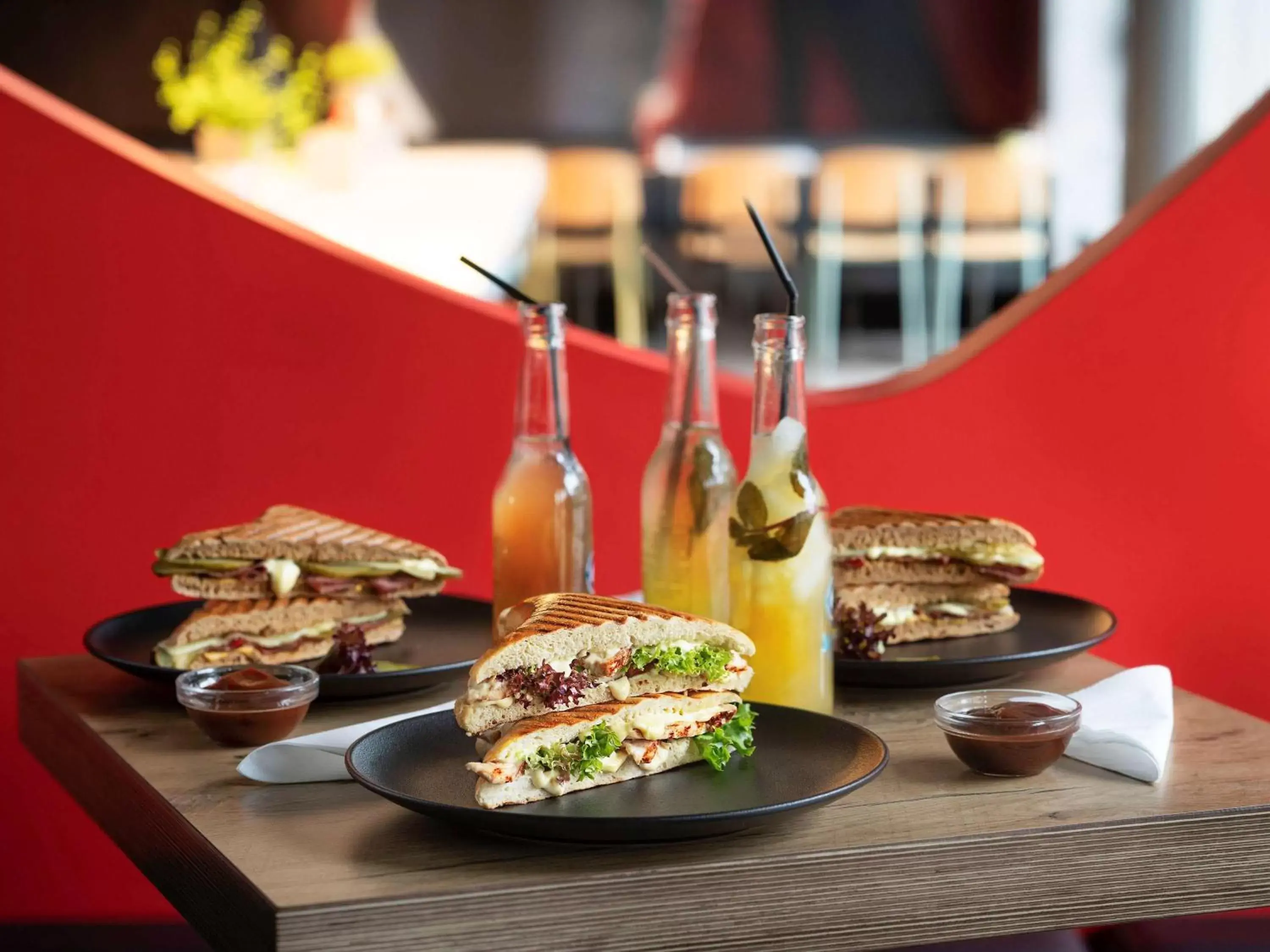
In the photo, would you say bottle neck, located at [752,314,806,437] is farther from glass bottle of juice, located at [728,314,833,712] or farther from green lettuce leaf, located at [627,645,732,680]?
green lettuce leaf, located at [627,645,732,680]

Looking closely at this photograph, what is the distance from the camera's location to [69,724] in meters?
1.61

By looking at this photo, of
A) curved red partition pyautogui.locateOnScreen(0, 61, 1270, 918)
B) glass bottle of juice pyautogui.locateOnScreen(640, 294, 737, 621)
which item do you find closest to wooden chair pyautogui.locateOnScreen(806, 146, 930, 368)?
curved red partition pyautogui.locateOnScreen(0, 61, 1270, 918)

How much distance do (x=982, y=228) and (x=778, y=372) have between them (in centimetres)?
813

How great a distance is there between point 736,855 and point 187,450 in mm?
1621

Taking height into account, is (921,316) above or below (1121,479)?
above

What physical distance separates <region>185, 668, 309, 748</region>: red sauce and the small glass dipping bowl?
2.01ft

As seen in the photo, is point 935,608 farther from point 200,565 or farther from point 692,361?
point 200,565

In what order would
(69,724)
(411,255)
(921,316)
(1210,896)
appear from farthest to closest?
(921,316) < (411,255) < (69,724) < (1210,896)

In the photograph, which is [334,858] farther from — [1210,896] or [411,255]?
[411,255]

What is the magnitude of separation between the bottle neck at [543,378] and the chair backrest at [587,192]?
7382 millimetres

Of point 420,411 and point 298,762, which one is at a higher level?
point 420,411

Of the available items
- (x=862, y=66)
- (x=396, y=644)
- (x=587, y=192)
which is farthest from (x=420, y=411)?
(x=862, y=66)

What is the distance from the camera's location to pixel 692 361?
1625 mm

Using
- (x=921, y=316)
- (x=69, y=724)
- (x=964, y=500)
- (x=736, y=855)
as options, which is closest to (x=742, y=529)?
(x=736, y=855)
